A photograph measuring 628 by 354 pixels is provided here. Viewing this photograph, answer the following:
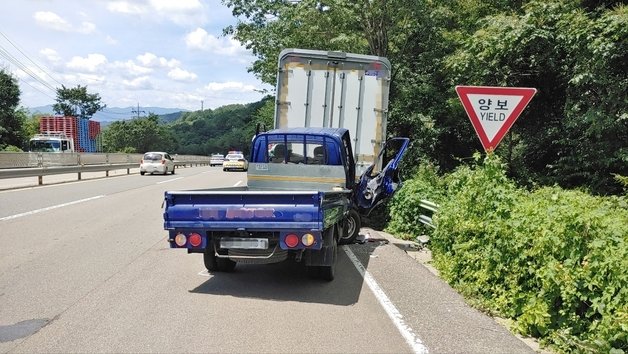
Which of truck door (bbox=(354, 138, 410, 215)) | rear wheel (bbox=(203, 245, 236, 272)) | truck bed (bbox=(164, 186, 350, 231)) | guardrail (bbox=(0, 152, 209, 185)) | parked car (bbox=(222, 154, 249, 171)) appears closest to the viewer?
truck bed (bbox=(164, 186, 350, 231))

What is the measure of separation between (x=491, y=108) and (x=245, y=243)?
3.69 m

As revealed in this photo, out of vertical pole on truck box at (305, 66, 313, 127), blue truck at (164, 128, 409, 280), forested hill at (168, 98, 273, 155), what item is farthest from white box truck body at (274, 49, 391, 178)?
forested hill at (168, 98, 273, 155)

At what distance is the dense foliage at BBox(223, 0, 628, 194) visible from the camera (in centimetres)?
1107

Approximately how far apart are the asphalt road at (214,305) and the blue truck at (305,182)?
1.58 feet

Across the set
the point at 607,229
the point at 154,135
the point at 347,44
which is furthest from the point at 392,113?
the point at 154,135

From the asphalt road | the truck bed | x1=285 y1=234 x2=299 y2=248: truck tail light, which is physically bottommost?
the asphalt road

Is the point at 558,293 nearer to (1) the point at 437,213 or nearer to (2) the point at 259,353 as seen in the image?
(2) the point at 259,353

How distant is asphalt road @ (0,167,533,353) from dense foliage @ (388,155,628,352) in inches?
14.5

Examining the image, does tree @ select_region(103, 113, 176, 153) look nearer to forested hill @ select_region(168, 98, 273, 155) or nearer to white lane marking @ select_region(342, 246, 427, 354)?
forested hill @ select_region(168, 98, 273, 155)

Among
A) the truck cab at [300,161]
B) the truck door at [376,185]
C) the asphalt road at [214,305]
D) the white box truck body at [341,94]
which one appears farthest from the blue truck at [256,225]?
the white box truck body at [341,94]

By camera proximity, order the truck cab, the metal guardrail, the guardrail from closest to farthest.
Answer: the truck cab, the metal guardrail, the guardrail

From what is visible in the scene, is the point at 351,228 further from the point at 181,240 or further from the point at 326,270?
the point at 181,240

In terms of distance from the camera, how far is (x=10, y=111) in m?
50.5

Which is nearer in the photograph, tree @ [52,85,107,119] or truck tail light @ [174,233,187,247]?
truck tail light @ [174,233,187,247]
